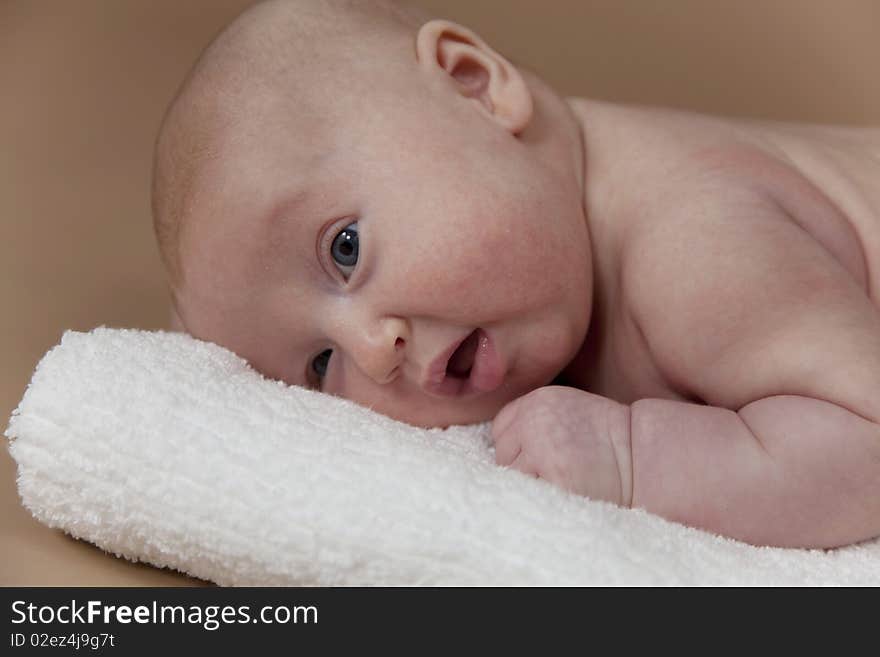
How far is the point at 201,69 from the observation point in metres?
1.32

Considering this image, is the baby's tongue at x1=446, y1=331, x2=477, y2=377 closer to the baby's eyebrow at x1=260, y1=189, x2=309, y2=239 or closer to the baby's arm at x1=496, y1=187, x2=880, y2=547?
the baby's arm at x1=496, y1=187, x2=880, y2=547

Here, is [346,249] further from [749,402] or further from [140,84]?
[140,84]

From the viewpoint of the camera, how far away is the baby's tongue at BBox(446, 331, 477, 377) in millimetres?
1241

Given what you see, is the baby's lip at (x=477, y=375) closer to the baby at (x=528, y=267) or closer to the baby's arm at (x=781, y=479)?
the baby at (x=528, y=267)

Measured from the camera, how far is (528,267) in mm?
1203

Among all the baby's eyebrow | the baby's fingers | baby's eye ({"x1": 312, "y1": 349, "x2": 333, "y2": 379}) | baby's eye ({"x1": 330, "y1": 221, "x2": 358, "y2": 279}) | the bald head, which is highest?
the bald head

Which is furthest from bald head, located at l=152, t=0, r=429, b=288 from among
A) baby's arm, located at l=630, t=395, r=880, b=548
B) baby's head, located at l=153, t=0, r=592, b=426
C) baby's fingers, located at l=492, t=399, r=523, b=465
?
baby's arm, located at l=630, t=395, r=880, b=548

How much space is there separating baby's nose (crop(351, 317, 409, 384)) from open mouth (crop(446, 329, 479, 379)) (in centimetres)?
7

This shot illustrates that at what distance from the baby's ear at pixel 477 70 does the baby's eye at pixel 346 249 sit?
0.69ft

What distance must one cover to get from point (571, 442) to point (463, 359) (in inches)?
8.3

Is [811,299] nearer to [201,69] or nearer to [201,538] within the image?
[201,538]

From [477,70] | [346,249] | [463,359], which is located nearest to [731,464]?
[463,359]

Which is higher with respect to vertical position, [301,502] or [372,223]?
[372,223]

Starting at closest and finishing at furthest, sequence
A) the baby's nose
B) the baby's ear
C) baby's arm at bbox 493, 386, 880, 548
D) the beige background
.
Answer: baby's arm at bbox 493, 386, 880, 548
the baby's nose
the baby's ear
the beige background
